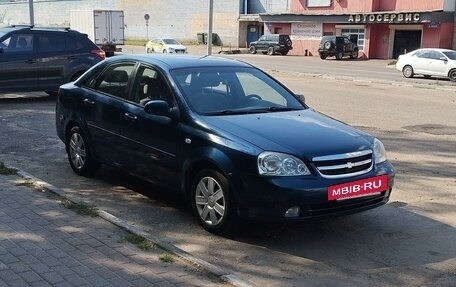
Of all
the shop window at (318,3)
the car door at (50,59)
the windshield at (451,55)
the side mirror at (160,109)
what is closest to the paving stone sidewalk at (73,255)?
the side mirror at (160,109)

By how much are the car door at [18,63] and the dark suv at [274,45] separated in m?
37.7

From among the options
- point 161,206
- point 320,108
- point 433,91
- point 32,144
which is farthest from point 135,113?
point 433,91

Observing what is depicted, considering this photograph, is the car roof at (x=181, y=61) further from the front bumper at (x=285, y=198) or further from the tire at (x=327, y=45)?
the tire at (x=327, y=45)

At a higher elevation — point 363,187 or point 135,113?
point 135,113

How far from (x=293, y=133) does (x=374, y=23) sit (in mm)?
42765

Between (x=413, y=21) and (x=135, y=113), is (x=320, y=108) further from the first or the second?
(x=413, y=21)

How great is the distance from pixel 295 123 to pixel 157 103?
1343 millimetres

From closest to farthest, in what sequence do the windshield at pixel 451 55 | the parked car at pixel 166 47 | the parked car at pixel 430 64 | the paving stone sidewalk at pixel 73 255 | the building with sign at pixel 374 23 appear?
the paving stone sidewalk at pixel 73 255 → the parked car at pixel 430 64 → the windshield at pixel 451 55 → the parked car at pixel 166 47 → the building with sign at pixel 374 23

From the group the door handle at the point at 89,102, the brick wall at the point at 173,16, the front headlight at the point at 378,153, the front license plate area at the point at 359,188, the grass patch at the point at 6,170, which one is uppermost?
the brick wall at the point at 173,16

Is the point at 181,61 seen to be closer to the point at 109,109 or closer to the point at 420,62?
the point at 109,109

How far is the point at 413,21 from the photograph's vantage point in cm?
4206

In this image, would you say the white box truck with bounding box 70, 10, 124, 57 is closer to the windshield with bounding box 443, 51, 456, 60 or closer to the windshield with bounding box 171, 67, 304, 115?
the windshield with bounding box 443, 51, 456, 60

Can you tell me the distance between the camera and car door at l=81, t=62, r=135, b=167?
20.9 feet

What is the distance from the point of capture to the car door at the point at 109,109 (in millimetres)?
6367
